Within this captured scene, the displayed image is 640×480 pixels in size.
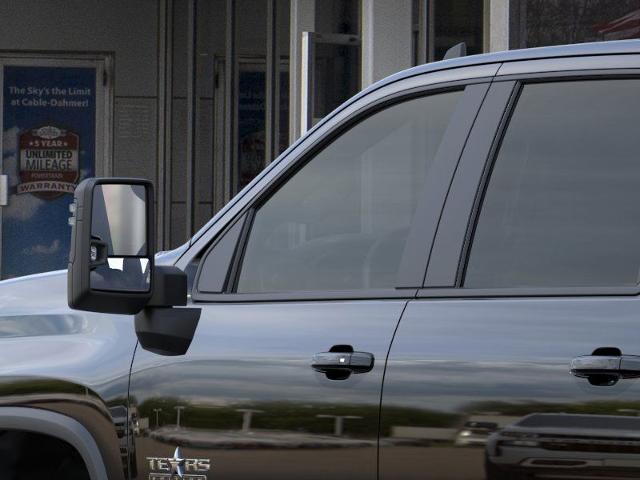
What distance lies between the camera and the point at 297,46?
12078mm

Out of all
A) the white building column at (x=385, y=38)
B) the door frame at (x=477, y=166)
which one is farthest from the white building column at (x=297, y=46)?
the door frame at (x=477, y=166)

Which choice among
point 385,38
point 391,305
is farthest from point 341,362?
point 385,38

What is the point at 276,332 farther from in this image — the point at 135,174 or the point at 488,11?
the point at 135,174

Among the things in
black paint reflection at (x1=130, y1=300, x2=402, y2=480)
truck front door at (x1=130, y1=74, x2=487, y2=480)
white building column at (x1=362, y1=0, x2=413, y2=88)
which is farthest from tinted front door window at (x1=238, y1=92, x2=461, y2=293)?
white building column at (x1=362, y1=0, x2=413, y2=88)

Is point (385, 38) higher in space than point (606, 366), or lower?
higher

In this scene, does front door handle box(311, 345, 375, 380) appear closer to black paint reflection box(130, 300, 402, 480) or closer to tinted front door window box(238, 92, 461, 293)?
black paint reflection box(130, 300, 402, 480)

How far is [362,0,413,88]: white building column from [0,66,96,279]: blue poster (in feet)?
19.5

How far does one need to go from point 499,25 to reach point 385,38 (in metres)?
1.71

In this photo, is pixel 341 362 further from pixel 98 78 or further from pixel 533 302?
pixel 98 78

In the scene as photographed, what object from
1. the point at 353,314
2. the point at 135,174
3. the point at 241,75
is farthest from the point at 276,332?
the point at 135,174

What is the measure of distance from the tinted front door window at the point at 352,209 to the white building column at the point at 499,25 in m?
6.26

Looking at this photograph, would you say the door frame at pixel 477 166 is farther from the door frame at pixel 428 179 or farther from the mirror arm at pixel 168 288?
the mirror arm at pixel 168 288

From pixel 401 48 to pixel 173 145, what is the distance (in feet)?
16.9

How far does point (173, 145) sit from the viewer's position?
52.9 feet
